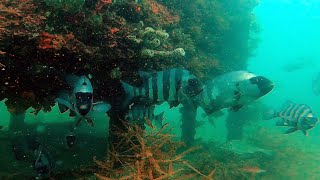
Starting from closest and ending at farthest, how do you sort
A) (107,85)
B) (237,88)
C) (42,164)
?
(42,164), (237,88), (107,85)

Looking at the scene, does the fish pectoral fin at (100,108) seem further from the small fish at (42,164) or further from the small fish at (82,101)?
the small fish at (42,164)

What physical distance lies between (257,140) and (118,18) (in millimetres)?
14654

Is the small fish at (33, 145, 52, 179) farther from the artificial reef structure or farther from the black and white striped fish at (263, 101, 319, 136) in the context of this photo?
the black and white striped fish at (263, 101, 319, 136)

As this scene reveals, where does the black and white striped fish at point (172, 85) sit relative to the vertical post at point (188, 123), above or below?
above

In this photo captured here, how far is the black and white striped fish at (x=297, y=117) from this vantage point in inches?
259

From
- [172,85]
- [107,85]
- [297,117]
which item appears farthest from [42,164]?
[297,117]

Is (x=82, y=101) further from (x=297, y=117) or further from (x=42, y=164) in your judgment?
(x=297, y=117)

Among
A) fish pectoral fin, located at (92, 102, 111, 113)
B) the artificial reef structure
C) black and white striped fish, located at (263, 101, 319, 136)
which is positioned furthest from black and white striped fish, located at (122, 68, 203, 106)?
black and white striped fish, located at (263, 101, 319, 136)

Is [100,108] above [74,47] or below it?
below

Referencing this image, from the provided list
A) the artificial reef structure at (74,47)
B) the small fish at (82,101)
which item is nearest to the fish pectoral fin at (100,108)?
the small fish at (82,101)

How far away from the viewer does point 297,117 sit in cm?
667

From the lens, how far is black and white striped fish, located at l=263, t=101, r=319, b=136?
659 cm

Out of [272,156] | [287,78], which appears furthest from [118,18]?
[287,78]

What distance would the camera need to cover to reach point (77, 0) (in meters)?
4.28
